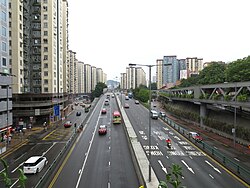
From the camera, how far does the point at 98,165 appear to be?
25.8m

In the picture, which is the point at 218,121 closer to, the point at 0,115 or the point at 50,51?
the point at 0,115

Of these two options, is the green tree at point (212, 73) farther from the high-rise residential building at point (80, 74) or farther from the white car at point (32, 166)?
the high-rise residential building at point (80, 74)

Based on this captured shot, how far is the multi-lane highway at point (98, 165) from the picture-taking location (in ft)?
68.2

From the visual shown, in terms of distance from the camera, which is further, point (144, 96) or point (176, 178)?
point (144, 96)

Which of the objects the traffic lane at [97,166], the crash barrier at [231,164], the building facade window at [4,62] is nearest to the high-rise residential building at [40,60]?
the building facade window at [4,62]

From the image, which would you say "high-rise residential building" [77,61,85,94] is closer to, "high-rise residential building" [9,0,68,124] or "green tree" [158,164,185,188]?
"high-rise residential building" [9,0,68,124]

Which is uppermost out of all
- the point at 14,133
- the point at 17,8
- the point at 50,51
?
the point at 17,8

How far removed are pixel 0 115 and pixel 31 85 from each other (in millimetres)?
28454

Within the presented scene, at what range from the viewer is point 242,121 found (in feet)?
128

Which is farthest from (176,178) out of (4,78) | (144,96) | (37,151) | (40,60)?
(144,96)

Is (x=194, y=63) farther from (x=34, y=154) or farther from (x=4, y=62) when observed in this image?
(x=34, y=154)

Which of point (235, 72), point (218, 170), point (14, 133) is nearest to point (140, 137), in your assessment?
point (218, 170)

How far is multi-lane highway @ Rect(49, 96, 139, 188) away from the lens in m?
20.8

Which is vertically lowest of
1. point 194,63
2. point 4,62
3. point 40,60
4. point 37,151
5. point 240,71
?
point 37,151
